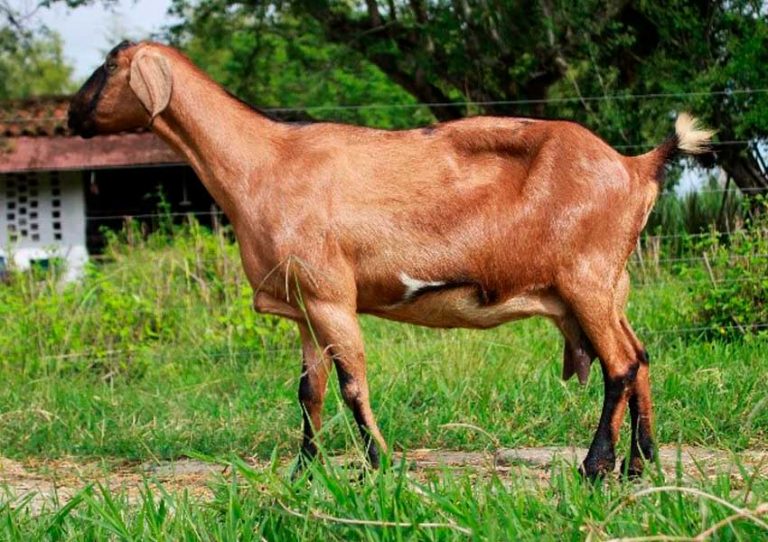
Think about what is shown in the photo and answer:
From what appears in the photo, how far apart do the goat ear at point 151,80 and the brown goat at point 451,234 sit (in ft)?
0.27

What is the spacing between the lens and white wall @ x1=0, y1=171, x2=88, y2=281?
22.6 m

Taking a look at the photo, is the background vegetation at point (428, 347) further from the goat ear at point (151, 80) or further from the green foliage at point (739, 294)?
the goat ear at point (151, 80)

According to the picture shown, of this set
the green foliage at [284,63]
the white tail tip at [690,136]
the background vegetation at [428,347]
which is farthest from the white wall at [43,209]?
the white tail tip at [690,136]

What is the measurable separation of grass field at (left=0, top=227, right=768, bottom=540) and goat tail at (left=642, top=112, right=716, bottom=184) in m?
1.26

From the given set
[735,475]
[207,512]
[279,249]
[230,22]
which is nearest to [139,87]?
[279,249]

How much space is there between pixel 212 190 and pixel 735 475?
270 cm

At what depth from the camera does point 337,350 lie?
198 inches

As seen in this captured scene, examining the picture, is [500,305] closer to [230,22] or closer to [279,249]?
[279,249]

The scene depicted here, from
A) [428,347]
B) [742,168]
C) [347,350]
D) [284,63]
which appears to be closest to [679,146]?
[347,350]

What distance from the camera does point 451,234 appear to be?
5051 mm

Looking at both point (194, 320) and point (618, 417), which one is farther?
point (194, 320)

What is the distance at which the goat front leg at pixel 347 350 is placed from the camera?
499 cm

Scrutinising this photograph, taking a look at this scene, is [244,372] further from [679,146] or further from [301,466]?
[679,146]

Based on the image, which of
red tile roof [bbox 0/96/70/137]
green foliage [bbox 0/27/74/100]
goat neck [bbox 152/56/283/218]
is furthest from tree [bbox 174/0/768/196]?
goat neck [bbox 152/56/283/218]
